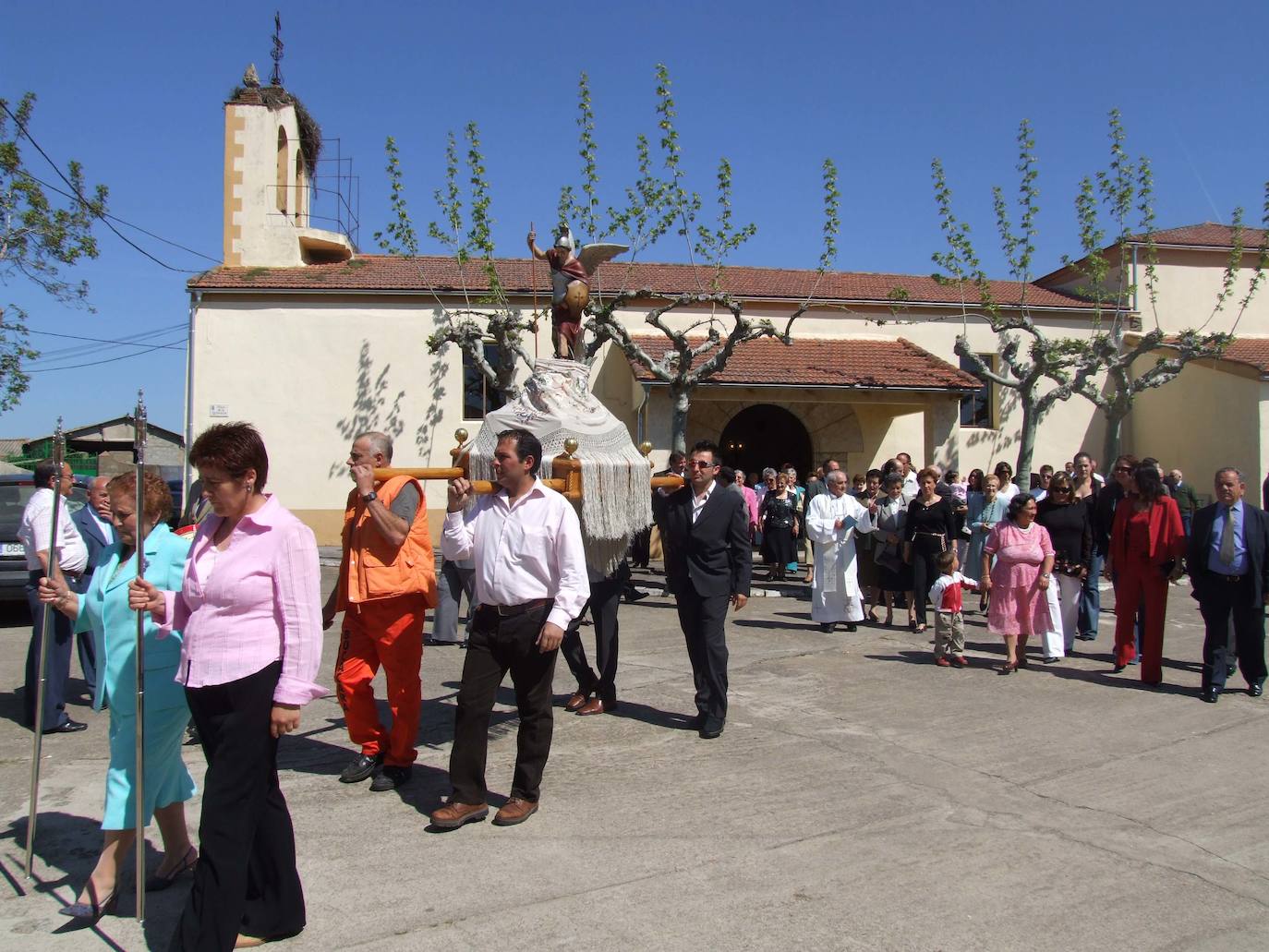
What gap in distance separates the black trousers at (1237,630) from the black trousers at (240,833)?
684 cm

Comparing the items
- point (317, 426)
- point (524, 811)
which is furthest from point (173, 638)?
point (317, 426)

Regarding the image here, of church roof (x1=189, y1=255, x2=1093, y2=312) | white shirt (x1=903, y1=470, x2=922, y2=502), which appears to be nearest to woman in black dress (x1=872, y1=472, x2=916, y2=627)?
white shirt (x1=903, y1=470, x2=922, y2=502)

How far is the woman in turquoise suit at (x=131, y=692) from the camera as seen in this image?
3.67 meters

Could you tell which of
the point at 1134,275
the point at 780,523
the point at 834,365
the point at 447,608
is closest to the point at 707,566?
the point at 447,608

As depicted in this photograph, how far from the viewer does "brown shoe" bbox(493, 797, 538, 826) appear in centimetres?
457

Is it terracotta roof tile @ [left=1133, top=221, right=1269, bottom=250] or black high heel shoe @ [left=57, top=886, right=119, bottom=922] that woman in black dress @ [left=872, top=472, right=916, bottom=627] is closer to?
black high heel shoe @ [left=57, top=886, right=119, bottom=922]

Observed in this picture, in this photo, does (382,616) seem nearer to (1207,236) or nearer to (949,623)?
(949,623)

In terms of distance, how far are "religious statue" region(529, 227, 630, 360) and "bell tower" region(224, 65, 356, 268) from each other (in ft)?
54.8

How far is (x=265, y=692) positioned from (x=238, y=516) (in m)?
0.62

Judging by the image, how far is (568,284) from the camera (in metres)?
6.20

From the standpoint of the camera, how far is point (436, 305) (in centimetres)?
2006

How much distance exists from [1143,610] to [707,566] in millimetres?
4074

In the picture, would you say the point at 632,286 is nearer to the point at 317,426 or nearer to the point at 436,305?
the point at 436,305

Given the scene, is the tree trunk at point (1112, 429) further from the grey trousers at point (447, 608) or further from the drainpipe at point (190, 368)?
the drainpipe at point (190, 368)
